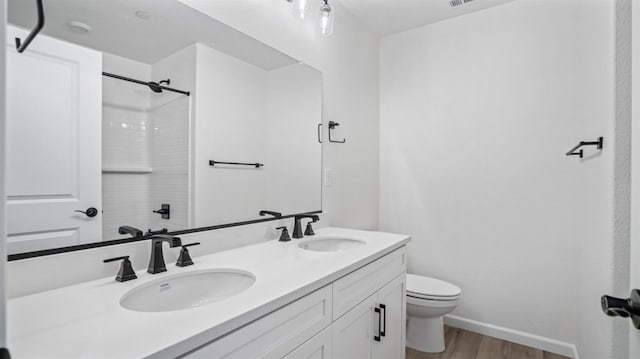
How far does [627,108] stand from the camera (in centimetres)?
98

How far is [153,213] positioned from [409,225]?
204cm

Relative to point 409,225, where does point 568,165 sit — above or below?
above

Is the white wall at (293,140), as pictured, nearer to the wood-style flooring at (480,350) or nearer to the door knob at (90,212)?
the door knob at (90,212)

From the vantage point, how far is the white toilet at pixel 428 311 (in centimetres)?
196

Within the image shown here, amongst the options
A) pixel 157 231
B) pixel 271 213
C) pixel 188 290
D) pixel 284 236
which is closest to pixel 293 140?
pixel 271 213

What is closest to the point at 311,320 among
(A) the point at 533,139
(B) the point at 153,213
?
(B) the point at 153,213

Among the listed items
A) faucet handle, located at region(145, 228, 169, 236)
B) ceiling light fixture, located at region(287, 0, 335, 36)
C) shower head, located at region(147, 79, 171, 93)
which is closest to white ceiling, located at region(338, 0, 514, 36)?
ceiling light fixture, located at region(287, 0, 335, 36)

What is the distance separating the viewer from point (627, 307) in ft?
1.87

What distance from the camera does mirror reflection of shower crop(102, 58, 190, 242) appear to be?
3.37 feet

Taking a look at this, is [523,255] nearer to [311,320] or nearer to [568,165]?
[568,165]

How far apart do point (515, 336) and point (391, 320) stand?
1.23 m

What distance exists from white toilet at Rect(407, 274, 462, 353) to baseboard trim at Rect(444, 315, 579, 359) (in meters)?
0.36

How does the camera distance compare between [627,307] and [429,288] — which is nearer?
[627,307]

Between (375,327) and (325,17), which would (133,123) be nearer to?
(325,17)
